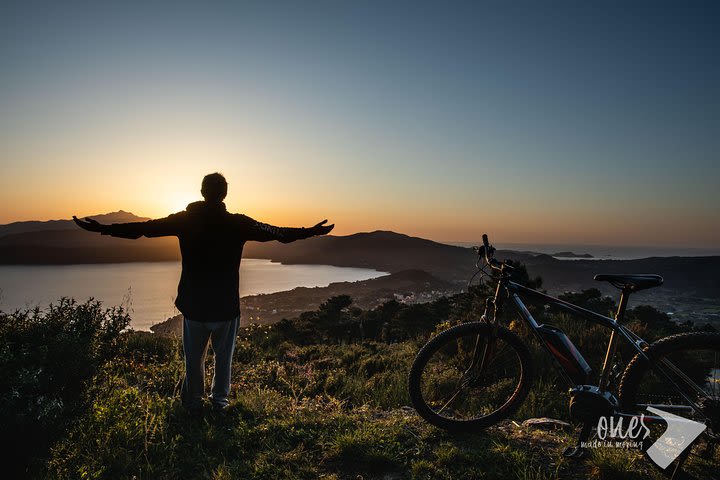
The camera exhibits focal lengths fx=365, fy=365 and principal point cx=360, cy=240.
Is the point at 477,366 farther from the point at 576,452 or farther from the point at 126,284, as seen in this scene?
the point at 126,284

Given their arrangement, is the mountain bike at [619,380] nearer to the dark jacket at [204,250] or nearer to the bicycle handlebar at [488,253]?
the bicycle handlebar at [488,253]

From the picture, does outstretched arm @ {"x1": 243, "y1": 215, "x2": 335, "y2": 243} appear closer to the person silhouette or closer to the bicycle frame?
the person silhouette

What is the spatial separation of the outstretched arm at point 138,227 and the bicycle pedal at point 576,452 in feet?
13.6

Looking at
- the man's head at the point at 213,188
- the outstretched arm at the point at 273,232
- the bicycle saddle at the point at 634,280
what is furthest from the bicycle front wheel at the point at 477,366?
the man's head at the point at 213,188

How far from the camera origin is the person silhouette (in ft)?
12.4

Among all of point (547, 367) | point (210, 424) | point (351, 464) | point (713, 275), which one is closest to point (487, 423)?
point (351, 464)

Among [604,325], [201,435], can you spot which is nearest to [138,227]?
[201,435]

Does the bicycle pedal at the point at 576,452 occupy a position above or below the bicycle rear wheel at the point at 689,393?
below

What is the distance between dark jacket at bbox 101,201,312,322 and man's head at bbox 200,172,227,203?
69mm

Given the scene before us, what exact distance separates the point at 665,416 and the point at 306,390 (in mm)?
4936

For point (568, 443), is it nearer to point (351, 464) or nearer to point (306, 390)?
point (351, 464)

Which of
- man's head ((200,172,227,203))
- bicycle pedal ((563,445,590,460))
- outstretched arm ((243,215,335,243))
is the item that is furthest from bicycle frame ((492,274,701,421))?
man's head ((200,172,227,203))

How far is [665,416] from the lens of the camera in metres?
3.00

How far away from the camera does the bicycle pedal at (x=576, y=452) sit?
3027mm
